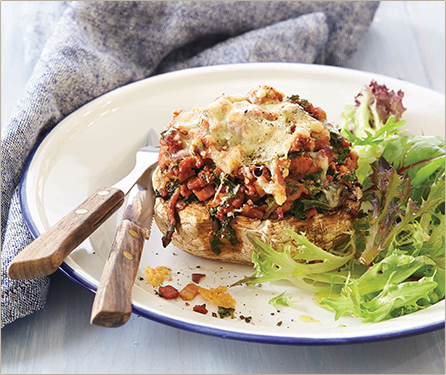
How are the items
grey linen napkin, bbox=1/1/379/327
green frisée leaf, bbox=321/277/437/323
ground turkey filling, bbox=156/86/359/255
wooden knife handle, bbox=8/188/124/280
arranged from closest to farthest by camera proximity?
wooden knife handle, bbox=8/188/124/280, green frisée leaf, bbox=321/277/437/323, ground turkey filling, bbox=156/86/359/255, grey linen napkin, bbox=1/1/379/327

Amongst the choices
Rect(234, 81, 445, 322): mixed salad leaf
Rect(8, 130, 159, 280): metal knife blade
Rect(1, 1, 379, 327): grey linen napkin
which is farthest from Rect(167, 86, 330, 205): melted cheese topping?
Rect(1, 1, 379, 327): grey linen napkin

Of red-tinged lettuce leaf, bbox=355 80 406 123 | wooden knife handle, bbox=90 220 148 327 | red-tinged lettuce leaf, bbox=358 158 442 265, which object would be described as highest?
red-tinged lettuce leaf, bbox=355 80 406 123

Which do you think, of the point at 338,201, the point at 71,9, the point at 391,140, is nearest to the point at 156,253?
the point at 338,201

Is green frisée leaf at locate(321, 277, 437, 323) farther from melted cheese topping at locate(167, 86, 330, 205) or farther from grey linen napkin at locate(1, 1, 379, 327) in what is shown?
grey linen napkin at locate(1, 1, 379, 327)

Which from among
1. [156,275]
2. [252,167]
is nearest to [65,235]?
[156,275]

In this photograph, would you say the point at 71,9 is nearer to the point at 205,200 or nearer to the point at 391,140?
the point at 205,200

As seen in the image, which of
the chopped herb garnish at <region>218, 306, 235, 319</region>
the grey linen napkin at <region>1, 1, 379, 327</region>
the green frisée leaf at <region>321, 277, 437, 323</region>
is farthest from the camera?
the grey linen napkin at <region>1, 1, 379, 327</region>

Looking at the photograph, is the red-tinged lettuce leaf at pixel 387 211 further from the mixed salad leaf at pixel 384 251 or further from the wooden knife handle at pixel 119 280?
Answer: the wooden knife handle at pixel 119 280
